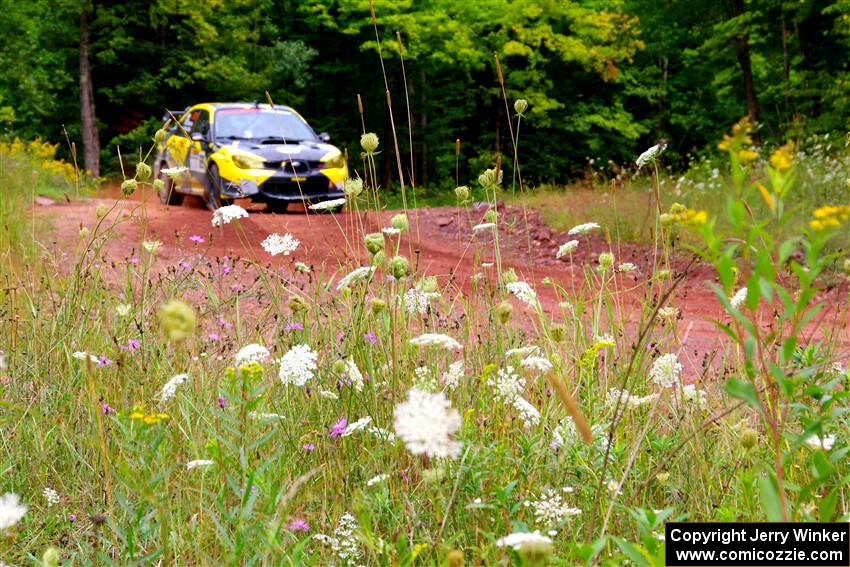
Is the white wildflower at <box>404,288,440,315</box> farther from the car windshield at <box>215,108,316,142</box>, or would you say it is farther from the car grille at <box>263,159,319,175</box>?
the car windshield at <box>215,108,316,142</box>

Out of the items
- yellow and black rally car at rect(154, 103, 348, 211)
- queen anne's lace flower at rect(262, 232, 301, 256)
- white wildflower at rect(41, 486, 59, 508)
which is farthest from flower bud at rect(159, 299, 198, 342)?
yellow and black rally car at rect(154, 103, 348, 211)

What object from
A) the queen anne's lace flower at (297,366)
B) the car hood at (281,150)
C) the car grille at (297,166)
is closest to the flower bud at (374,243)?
the queen anne's lace flower at (297,366)

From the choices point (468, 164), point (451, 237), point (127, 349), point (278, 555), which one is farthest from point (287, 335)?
point (468, 164)

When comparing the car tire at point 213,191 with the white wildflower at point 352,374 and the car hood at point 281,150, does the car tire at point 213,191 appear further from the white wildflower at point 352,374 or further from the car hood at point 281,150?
the white wildflower at point 352,374

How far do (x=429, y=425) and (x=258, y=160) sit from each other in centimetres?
1194

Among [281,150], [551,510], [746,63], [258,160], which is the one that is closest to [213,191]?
[258,160]

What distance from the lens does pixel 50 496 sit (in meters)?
2.76

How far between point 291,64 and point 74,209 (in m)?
15.8

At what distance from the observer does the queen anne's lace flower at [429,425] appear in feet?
5.38

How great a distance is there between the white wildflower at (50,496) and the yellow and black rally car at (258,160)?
964cm

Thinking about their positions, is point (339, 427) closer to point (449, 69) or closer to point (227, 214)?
point (227, 214)

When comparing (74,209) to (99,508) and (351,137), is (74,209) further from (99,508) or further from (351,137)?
(351,137)

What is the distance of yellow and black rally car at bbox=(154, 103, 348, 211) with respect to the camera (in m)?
13.1

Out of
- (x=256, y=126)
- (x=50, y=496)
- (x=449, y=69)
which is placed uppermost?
(x=449, y=69)
